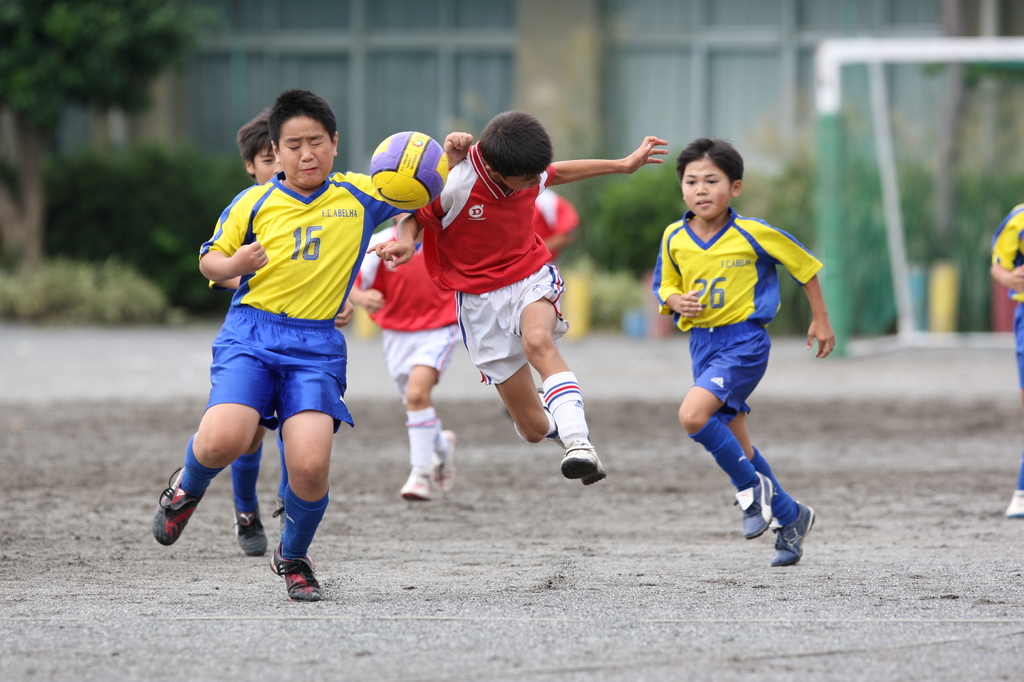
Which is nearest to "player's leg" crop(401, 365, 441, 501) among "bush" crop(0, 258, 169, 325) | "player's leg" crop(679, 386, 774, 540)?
"player's leg" crop(679, 386, 774, 540)

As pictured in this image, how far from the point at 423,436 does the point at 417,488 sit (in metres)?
0.30

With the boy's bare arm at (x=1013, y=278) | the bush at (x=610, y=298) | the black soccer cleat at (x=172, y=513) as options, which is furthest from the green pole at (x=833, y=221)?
the black soccer cleat at (x=172, y=513)

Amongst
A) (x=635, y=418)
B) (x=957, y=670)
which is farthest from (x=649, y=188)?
(x=957, y=670)

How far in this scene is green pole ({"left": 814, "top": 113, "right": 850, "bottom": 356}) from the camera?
548 inches

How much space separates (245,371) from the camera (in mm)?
4680

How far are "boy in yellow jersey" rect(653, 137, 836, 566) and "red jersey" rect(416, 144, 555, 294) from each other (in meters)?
0.66

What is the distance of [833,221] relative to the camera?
551 inches

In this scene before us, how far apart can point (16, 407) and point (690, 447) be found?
18.7ft

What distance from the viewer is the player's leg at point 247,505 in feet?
19.0

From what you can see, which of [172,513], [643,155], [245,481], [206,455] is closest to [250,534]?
[245,481]

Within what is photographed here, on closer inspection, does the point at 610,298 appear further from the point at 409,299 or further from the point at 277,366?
the point at 277,366

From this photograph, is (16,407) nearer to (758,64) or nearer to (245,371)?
(245,371)

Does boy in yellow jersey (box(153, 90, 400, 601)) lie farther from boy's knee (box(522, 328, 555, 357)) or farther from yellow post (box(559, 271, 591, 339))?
yellow post (box(559, 271, 591, 339))

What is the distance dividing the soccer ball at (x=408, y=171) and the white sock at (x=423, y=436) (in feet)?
7.82
